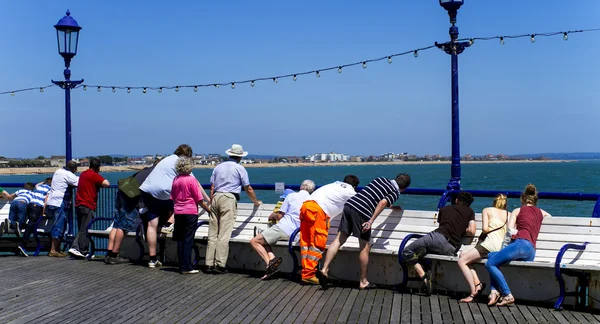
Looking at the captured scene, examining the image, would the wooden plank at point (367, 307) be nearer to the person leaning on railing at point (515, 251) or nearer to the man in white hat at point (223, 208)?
the person leaning on railing at point (515, 251)

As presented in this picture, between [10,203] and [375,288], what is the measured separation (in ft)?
22.3

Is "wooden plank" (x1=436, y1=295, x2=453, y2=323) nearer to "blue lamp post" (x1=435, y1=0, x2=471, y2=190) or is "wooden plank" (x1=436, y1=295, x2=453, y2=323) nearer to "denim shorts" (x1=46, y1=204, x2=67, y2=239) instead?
"blue lamp post" (x1=435, y1=0, x2=471, y2=190)

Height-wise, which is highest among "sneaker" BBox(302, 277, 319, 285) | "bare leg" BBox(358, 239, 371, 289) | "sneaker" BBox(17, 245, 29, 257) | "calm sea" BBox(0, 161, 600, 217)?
"bare leg" BBox(358, 239, 371, 289)

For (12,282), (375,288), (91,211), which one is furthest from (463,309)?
(91,211)

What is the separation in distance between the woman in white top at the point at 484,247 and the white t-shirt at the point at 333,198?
5.19 feet

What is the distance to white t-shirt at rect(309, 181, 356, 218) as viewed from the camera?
830 cm

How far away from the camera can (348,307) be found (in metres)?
7.05

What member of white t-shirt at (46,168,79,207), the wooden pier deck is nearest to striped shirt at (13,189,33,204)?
white t-shirt at (46,168,79,207)

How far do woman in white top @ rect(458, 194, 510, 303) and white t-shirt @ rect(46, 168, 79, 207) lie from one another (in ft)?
21.2

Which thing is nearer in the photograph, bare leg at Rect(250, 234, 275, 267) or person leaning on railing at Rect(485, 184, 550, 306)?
person leaning on railing at Rect(485, 184, 550, 306)

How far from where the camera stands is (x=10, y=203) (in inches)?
466

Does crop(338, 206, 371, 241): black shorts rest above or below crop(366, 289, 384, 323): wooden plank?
above

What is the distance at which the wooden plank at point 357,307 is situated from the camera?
660 cm

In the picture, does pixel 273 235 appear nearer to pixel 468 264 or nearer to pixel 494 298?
pixel 468 264
